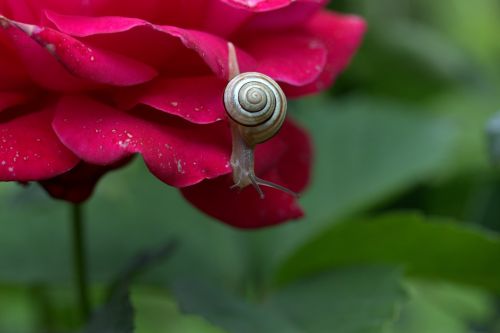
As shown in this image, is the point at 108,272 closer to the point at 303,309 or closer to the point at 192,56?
the point at 303,309

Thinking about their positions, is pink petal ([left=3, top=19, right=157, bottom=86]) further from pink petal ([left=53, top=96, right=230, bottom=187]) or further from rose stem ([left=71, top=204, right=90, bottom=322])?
rose stem ([left=71, top=204, right=90, bottom=322])

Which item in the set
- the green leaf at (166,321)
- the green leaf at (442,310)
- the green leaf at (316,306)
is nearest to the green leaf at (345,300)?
the green leaf at (316,306)

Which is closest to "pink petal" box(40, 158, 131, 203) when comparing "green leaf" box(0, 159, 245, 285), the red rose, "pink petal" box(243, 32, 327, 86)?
the red rose

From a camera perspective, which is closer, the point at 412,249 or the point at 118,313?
the point at 118,313

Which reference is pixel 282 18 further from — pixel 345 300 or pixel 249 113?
pixel 345 300

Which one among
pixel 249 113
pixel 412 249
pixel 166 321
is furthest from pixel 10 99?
pixel 166 321

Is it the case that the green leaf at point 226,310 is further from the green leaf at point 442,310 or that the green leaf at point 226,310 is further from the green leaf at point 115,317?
the green leaf at point 442,310
